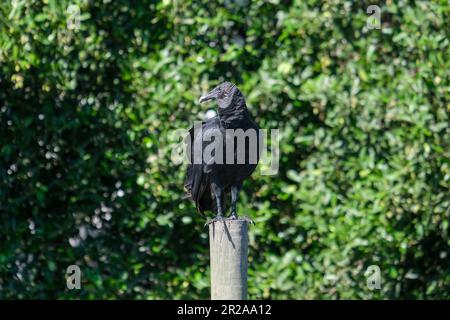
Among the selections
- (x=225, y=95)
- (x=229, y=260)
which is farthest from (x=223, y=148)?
(x=229, y=260)

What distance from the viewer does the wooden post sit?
4.49 m

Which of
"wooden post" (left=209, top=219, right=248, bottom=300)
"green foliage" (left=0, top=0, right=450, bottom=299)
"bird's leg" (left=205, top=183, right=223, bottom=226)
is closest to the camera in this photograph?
"wooden post" (left=209, top=219, right=248, bottom=300)

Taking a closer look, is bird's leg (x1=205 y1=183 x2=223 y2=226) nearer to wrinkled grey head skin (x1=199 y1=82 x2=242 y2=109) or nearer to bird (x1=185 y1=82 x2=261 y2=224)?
bird (x1=185 y1=82 x2=261 y2=224)

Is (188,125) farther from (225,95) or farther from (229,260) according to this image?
(229,260)

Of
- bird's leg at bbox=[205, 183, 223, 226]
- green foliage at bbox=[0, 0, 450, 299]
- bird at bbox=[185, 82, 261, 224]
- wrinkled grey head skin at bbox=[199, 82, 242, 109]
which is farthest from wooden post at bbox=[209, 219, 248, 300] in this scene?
green foliage at bbox=[0, 0, 450, 299]

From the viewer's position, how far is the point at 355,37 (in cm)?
684

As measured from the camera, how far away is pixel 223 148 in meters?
4.59

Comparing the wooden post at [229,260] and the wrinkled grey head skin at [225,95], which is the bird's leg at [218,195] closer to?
the wooden post at [229,260]

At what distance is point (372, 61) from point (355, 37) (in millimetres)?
247

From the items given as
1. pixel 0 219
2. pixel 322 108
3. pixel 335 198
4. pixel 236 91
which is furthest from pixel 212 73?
pixel 236 91

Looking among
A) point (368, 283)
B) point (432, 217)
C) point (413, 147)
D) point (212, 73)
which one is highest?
point (212, 73)

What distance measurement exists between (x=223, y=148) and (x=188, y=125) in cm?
215

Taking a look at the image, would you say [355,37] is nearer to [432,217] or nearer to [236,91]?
[432,217]

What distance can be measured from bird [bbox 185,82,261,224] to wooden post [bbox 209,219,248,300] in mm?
113
